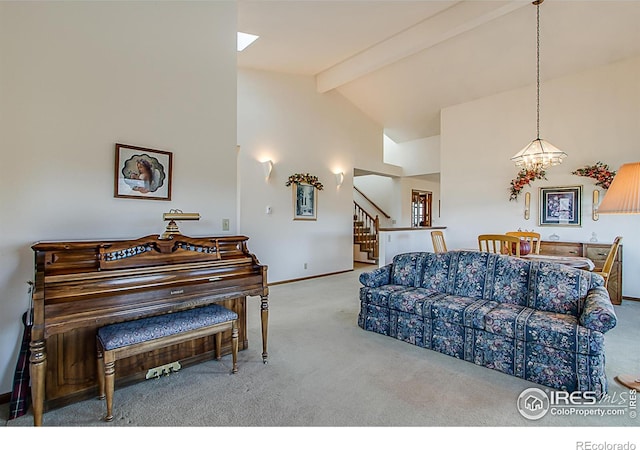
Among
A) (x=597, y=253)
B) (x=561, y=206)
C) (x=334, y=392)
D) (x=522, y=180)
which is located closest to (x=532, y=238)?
(x=597, y=253)

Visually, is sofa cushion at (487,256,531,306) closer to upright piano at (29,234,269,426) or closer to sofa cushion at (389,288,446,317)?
sofa cushion at (389,288,446,317)

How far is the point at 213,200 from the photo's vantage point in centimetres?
291

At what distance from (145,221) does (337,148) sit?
181 inches

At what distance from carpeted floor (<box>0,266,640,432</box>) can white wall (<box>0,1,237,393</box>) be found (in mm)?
919

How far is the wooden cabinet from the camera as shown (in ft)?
14.3

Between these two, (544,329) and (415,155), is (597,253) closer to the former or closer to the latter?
(544,329)

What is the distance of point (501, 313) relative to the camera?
2.51m

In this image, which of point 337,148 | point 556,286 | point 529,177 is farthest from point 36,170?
point 529,177

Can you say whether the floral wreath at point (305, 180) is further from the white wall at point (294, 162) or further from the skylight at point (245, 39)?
the skylight at point (245, 39)

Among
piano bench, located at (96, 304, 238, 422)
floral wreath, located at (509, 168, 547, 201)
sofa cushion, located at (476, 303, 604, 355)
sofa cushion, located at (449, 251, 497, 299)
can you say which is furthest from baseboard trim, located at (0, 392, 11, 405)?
floral wreath, located at (509, 168, 547, 201)

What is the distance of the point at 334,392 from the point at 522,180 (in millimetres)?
4970

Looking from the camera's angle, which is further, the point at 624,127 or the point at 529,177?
the point at 529,177

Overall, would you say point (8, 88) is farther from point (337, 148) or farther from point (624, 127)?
point (624, 127)

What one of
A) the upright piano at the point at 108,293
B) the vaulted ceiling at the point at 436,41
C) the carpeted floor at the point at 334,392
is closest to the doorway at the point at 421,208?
the vaulted ceiling at the point at 436,41
